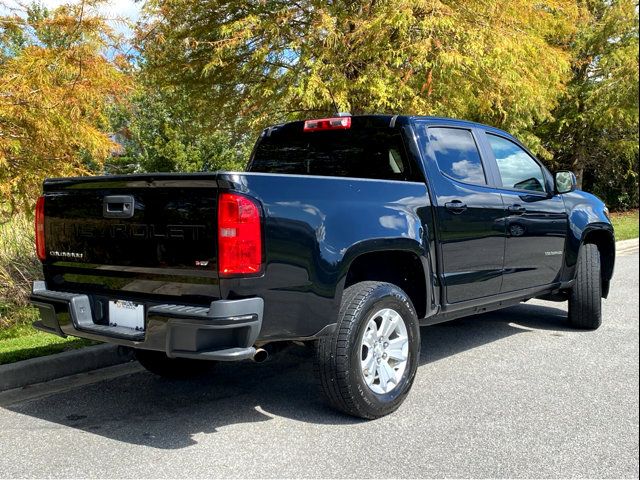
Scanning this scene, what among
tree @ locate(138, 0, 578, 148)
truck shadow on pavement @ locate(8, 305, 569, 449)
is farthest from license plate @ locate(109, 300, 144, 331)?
tree @ locate(138, 0, 578, 148)

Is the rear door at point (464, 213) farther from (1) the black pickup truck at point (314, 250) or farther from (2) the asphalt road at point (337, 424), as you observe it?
(2) the asphalt road at point (337, 424)

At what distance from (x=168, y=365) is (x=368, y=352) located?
171 centimetres

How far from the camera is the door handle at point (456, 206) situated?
189 inches

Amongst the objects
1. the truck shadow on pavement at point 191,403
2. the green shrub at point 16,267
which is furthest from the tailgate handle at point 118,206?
the green shrub at point 16,267

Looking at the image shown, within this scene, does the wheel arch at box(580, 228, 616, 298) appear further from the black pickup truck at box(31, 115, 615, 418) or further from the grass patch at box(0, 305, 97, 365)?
the grass patch at box(0, 305, 97, 365)

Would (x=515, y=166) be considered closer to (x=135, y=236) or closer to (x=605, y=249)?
(x=605, y=249)

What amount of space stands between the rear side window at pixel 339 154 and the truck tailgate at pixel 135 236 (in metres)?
1.72

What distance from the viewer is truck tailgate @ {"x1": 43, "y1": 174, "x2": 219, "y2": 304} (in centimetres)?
361

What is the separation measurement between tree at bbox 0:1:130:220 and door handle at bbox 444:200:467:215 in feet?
12.6

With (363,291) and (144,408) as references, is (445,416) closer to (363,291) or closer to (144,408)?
(363,291)

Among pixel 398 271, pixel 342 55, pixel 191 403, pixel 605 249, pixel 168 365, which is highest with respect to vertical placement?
pixel 342 55

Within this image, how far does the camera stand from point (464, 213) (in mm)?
4926

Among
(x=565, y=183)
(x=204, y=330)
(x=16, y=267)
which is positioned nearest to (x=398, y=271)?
(x=204, y=330)

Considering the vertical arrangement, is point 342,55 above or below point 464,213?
above
